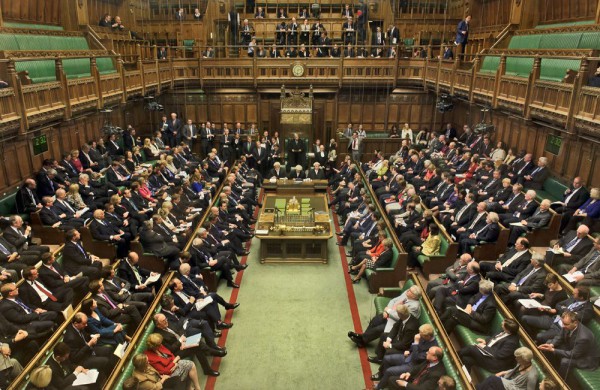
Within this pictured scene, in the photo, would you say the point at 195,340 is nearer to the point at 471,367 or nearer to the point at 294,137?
the point at 471,367

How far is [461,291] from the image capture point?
600 cm

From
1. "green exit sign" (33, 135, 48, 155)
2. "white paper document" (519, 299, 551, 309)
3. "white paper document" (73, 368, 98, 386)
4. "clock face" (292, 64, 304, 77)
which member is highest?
"clock face" (292, 64, 304, 77)

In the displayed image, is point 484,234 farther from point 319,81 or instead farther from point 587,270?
point 319,81

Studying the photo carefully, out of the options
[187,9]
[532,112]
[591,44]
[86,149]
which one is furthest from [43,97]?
[187,9]

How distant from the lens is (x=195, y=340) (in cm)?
562

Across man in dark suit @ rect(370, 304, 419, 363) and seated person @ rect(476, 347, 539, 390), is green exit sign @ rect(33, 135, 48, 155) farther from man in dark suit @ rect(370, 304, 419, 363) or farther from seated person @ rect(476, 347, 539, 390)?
seated person @ rect(476, 347, 539, 390)

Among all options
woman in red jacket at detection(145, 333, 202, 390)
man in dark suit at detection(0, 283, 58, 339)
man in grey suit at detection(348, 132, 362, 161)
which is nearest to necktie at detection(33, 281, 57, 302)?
man in dark suit at detection(0, 283, 58, 339)

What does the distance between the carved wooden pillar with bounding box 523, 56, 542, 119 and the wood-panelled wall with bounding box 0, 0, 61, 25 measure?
11.7 m

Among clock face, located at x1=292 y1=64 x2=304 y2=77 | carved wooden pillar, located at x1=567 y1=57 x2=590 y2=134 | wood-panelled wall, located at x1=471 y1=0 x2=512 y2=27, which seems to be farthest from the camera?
clock face, located at x1=292 y1=64 x2=304 y2=77

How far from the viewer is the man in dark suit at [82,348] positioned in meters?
4.94

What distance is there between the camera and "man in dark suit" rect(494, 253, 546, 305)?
595 cm

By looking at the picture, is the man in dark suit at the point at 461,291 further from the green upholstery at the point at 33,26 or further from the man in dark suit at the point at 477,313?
the green upholstery at the point at 33,26

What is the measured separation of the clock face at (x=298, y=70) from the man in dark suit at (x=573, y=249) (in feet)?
34.5

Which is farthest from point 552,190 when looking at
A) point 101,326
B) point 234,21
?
point 234,21
